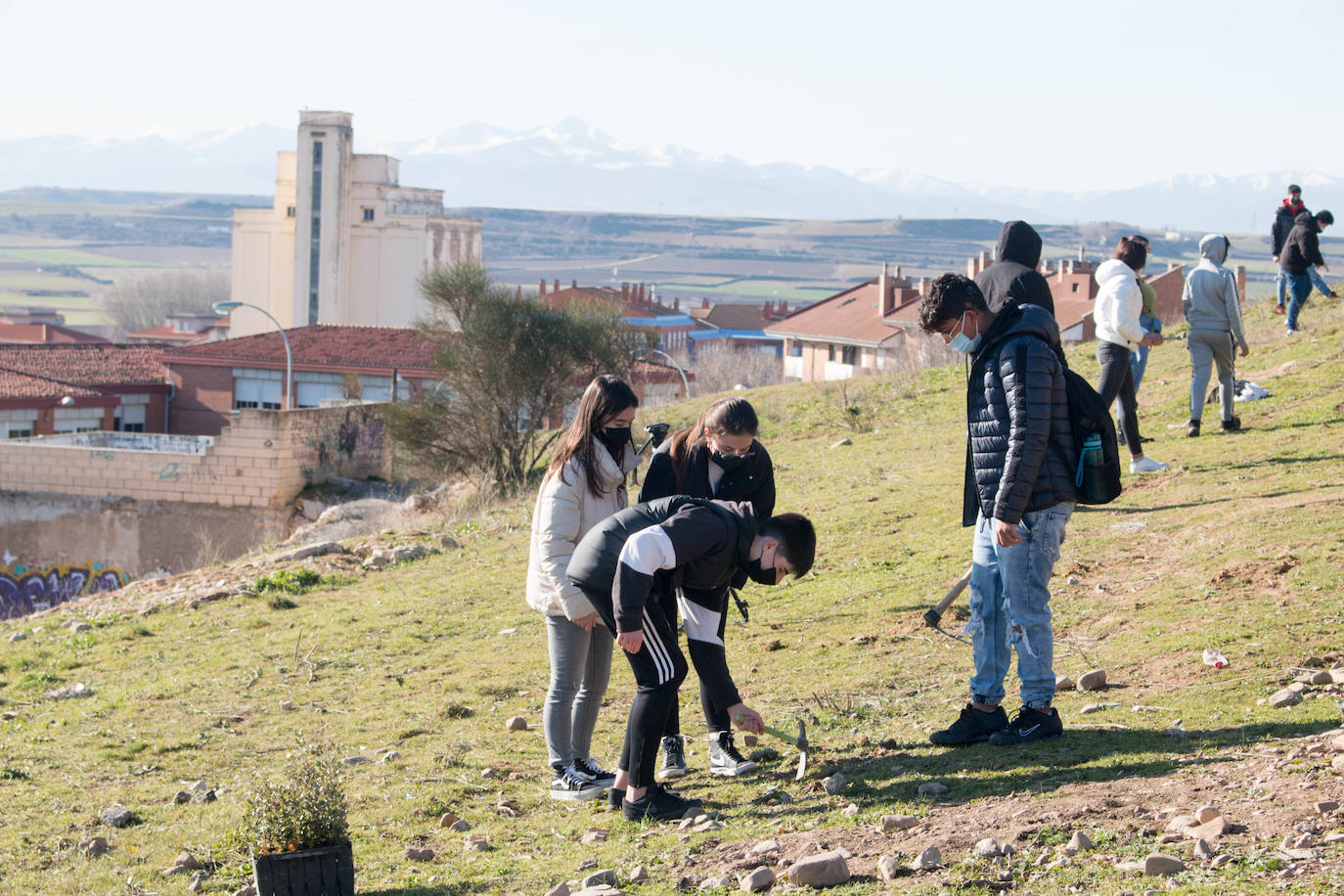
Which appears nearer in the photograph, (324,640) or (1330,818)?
(1330,818)

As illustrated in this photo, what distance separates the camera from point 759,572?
5113mm

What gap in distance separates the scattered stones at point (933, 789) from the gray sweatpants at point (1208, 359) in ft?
25.3

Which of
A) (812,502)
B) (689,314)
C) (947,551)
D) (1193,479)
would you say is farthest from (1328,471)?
(689,314)

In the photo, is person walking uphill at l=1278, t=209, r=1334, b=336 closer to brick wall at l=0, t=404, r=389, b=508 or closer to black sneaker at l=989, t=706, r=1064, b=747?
black sneaker at l=989, t=706, r=1064, b=747

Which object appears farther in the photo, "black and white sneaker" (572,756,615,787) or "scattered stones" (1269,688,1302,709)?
"black and white sneaker" (572,756,615,787)

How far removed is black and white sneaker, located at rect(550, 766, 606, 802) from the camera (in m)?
5.84

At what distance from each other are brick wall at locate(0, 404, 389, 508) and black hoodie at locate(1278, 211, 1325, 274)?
21.8 metres

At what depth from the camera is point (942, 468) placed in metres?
14.5

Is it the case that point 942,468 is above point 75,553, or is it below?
above

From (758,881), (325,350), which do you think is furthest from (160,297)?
(758,881)

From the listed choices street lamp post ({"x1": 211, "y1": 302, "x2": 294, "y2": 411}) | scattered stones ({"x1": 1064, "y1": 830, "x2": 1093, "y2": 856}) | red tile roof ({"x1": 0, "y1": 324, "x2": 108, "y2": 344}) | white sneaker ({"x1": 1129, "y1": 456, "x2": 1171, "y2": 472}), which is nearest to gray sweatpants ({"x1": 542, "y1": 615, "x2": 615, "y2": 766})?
scattered stones ({"x1": 1064, "y1": 830, "x2": 1093, "y2": 856})

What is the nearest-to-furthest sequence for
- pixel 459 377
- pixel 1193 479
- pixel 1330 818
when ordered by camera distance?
pixel 1330 818, pixel 1193 479, pixel 459 377

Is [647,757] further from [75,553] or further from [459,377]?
[75,553]

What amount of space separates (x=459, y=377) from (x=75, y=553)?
35.6 ft
